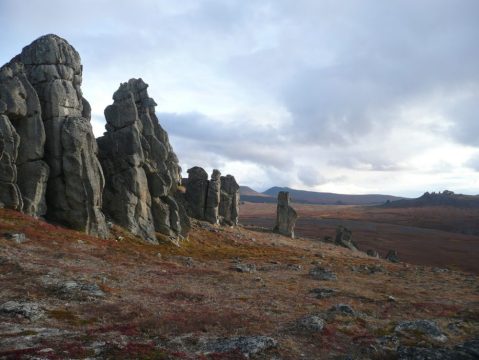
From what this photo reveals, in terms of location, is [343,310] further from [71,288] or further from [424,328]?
[71,288]

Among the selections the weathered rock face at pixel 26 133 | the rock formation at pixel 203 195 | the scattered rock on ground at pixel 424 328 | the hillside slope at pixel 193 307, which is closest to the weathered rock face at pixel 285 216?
the rock formation at pixel 203 195

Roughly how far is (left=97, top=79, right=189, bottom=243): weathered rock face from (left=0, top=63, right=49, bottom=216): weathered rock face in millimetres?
13156

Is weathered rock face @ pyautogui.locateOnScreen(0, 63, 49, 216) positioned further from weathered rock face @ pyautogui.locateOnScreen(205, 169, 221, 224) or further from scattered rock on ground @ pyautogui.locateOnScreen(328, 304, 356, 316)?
weathered rock face @ pyautogui.locateOnScreen(205, 169, 221, 224)

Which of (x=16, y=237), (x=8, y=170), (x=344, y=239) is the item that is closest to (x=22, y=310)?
(x=16, y=237)

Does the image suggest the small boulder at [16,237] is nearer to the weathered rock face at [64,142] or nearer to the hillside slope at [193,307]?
Answer: the hillside slope at [193,307]

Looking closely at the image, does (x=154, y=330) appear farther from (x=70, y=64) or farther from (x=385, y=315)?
(x=70, y=64)

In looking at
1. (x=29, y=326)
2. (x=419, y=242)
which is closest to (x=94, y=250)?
(x=29, y=326)

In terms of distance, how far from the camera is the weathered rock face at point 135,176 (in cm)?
7125

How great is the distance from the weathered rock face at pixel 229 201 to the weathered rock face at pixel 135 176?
128ft

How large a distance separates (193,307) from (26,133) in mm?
41366

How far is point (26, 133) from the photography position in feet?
198

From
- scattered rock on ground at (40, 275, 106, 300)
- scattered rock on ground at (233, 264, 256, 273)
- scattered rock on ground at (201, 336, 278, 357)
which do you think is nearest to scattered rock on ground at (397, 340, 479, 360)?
scattered rock on ground at (201, 336, 278, 357)

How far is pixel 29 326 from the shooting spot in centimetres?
2566

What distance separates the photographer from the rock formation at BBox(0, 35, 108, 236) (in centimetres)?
5941
